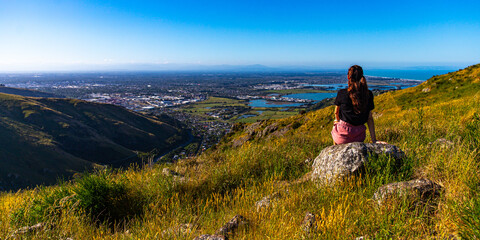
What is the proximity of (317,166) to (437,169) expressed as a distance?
193 cm

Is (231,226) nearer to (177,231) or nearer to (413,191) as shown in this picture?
(177,231)

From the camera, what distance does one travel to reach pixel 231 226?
307cm

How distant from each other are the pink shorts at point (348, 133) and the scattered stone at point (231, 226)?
11.3 ft

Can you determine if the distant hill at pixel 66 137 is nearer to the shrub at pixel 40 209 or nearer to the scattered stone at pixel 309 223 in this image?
the shrub at pixel 40 209

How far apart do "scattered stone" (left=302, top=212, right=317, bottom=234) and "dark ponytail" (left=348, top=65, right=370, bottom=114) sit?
3148mm

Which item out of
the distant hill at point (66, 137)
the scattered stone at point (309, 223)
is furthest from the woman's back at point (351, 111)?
the distant hill at point (66, 137)

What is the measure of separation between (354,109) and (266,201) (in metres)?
3.21

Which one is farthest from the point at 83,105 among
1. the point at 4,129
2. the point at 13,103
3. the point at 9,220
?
the point at 9,220

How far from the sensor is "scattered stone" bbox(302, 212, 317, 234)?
2.56m

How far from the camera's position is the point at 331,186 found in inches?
146

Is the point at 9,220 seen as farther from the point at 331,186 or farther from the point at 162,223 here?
the point at 331,186

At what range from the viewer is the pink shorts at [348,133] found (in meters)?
5.21

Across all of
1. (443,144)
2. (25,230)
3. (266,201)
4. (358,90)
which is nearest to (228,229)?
(266,201)

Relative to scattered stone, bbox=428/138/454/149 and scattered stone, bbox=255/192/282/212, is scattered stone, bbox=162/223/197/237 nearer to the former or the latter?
scattered stone, bbox=255/192/282/212
